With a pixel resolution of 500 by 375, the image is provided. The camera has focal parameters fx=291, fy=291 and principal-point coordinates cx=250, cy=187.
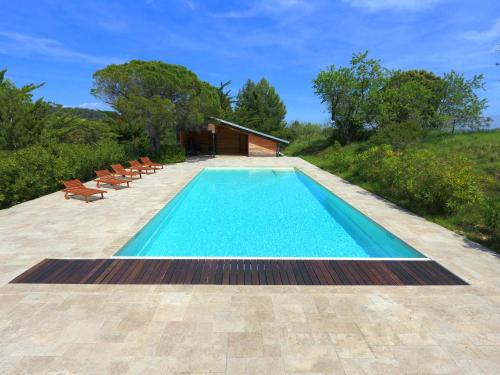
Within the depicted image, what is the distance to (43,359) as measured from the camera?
305 centimetres

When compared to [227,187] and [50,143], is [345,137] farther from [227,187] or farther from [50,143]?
[50,143]

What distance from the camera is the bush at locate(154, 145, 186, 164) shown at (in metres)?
21.3

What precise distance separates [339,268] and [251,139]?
72.7 feet

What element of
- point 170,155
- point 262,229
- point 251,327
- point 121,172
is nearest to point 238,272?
point 251,327

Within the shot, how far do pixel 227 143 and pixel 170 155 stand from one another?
8.08 m

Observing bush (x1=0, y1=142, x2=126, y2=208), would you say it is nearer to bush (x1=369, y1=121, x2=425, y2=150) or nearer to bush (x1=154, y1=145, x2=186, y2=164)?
bush (x1=154, y1=145, x2=186, y2=164)

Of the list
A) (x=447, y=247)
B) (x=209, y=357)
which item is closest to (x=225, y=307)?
(x=209, y=357)

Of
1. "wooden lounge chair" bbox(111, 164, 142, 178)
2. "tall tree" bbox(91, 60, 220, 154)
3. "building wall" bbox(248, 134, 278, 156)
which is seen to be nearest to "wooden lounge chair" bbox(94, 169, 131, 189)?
"wooden lounge chair" bbox(111, 164, 142, 178)

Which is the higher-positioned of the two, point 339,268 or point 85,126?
point 85,126

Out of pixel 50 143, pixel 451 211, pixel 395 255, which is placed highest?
pixel 50 143

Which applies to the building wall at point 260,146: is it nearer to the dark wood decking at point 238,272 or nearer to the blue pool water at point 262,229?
the blue pool water at point 262,229

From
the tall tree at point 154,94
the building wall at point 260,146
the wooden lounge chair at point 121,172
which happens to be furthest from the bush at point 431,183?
the building wall at point 260,146

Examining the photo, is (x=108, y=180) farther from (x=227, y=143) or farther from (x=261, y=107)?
(x=261, y=107)

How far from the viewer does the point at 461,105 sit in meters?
28.2
